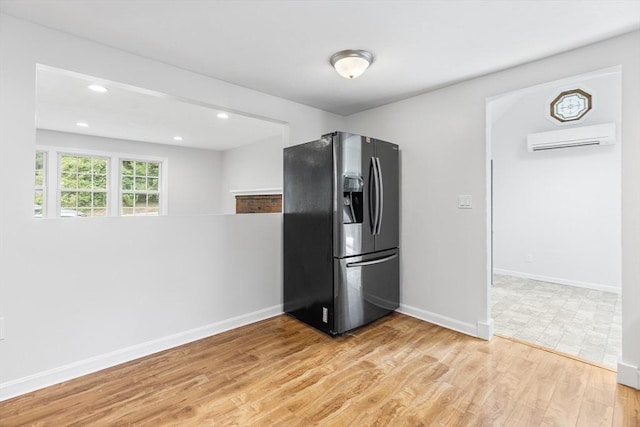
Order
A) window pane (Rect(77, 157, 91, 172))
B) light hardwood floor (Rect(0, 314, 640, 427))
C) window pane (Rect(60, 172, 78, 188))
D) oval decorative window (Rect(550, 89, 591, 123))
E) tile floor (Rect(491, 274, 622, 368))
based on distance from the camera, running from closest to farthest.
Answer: light hardwood floor (Rect(0, 314, 640, 427))
tile floor (Rect(491, 274, 622, 368))
oval decorative window (Rect(550, 89, 591, 123))
window pane (Rect(60, 172, 78, 188))
window pane (Rect(77, 157, 91, 172))

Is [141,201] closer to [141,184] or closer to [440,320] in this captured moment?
[141,184]

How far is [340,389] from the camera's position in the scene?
197 cm

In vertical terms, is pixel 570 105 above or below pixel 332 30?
above

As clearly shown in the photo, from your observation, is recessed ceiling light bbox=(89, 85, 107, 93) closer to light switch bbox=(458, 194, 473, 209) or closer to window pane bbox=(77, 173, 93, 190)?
window pane bbox=(77, 173, 93, 190)

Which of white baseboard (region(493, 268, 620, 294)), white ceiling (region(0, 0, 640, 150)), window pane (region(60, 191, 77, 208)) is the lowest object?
white baseboard (region(493, 268, 620, 294))

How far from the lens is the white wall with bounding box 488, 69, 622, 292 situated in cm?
415

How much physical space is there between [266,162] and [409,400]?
4450 millimetres

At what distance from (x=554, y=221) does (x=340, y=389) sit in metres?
4.41

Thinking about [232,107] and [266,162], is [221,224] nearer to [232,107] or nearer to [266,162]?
[232,107]

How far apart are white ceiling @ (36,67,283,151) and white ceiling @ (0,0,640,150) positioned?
40cm

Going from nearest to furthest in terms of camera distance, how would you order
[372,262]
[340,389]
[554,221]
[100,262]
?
[340,389] → [100,262] → [372,262] → [554,221]

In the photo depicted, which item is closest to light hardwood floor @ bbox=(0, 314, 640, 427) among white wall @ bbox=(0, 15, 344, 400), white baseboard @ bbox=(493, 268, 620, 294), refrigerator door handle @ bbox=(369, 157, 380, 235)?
white wall @ bbox=(0, 15, 344, 400)

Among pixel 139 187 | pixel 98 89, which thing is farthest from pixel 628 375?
pixel 139 187

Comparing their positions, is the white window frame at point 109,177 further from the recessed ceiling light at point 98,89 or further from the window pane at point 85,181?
the recessed ceiling light at point 98,89
